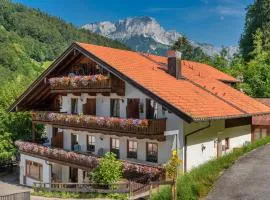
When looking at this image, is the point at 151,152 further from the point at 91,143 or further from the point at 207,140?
the point at 91,143

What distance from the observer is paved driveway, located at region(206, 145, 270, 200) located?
13.3 meters

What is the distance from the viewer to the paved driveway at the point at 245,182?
1332 cm

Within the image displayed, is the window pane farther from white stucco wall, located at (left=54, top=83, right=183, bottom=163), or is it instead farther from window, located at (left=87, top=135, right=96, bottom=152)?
window, located at (left=87, top=135, right=96, bottom=152)

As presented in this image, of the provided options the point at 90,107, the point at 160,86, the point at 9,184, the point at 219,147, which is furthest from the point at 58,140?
the point at 219,147

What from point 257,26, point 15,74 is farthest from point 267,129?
point 15,74

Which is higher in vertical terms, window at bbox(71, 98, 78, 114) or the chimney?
the chimney

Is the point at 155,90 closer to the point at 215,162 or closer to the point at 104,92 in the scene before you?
the point at 104,92

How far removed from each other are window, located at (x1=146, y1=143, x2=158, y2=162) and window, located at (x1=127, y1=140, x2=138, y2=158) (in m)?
1.08

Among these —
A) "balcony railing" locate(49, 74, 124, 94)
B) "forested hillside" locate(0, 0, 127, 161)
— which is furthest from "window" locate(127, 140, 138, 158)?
"forested hillside" locate(0, 0, 127, 161)

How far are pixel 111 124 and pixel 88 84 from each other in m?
3.48

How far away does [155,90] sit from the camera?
24.5 metres

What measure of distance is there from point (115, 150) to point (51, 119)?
6338mm

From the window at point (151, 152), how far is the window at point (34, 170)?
11283mm

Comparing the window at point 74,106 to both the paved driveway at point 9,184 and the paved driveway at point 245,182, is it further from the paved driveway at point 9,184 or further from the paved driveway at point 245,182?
the paved driveway at point 245,182
